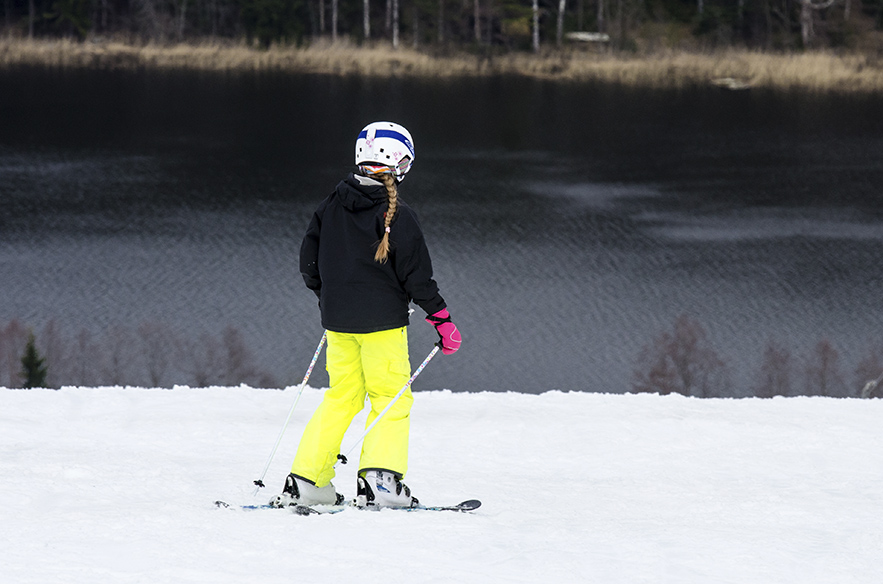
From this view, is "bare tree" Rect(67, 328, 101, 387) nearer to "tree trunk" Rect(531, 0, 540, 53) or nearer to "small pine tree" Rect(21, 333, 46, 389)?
"small pine tree" Rect(21, 333, 46, 389)

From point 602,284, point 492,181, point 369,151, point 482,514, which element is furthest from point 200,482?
point 492,181

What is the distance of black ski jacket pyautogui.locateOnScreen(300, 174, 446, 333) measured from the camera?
3.27 meters

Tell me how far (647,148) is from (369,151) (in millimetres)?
25496

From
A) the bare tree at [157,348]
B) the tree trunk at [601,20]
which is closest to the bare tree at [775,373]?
the bare tree at [157,348]

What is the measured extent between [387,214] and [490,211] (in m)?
19.5

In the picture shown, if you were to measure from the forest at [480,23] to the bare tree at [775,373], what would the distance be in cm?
1997

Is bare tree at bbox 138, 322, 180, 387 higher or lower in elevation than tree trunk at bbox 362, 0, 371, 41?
lower

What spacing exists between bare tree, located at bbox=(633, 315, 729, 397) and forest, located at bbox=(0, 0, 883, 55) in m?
19.6

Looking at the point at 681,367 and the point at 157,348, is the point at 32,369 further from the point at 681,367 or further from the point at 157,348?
the point at 681,367

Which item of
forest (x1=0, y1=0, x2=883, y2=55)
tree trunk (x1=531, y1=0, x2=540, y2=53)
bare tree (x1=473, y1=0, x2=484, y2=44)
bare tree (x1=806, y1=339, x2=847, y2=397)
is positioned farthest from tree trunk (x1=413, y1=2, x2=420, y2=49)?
bare tree (x1=806, y1=339, x2=847, y2=397)

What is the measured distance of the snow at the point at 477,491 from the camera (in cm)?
282

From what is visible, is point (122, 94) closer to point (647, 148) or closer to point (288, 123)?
point (288, 123)

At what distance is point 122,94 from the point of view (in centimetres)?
3209

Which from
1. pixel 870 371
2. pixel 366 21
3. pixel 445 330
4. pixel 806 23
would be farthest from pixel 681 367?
pixel 806 23
